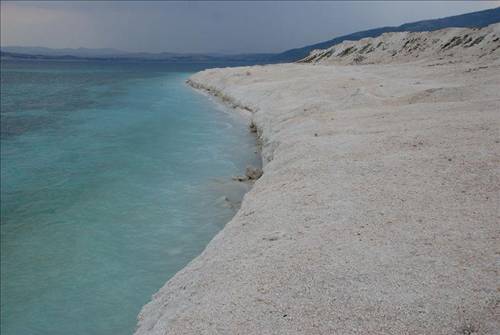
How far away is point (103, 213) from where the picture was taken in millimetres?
23000

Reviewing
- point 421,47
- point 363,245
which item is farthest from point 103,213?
point 421,47

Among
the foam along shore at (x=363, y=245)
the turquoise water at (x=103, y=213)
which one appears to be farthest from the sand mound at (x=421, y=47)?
the foam along shore at (x=363, y=245)

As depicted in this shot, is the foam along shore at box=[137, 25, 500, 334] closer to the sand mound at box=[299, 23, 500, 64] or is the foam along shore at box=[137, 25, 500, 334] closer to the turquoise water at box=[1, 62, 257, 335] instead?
the turquoise water at box=[1, 62, 257, 335]

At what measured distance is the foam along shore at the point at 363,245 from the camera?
28.3 ft

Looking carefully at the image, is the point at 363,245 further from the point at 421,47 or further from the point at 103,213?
the point at 421,47

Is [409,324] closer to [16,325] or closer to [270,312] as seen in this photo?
[270,312]

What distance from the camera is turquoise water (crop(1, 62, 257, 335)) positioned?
1517cm

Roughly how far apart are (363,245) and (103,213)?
16.9 m

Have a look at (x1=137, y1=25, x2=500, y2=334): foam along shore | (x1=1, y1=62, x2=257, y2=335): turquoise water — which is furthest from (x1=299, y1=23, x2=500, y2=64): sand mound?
(x1=137, y1=25, x2=500, y2=334): foam along shore

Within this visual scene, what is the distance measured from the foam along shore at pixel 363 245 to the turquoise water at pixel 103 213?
160 inches

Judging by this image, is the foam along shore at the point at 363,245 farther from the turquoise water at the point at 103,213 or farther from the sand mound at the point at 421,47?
the sand mound at the point at 421,47

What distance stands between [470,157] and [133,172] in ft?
76.8

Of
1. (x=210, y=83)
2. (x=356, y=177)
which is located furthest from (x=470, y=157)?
(x=210, y=83)

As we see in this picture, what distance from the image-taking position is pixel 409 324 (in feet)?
26.7
